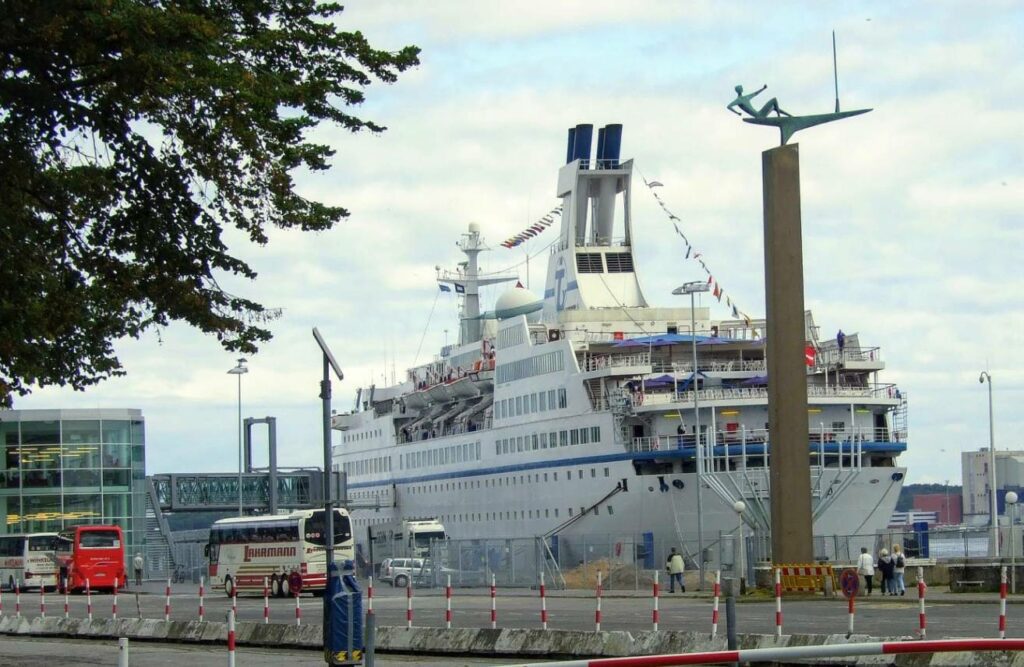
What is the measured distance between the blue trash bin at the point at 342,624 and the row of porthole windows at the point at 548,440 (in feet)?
157

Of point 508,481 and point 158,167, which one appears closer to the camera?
point 158,167

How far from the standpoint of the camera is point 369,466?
95.5 metres

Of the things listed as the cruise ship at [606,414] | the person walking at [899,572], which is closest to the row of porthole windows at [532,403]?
the cruise ship at [606,414]

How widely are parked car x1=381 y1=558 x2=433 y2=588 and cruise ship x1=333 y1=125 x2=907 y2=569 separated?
8.98m

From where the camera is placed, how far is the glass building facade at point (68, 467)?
60906mm

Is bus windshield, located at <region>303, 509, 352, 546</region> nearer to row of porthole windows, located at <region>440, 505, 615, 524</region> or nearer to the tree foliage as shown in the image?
row of porthole windows, located at <region>440, 505, 615, 524</region>

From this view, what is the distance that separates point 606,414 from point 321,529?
1975 cm

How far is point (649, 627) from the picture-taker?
2523 cm

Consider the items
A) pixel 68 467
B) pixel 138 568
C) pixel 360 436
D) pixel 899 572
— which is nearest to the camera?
pixel 899 572

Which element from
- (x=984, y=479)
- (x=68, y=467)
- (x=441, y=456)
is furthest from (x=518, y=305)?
(x=984, y=479)

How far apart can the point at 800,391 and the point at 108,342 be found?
53.9 feet

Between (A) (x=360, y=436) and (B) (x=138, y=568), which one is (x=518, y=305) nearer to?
(A) (x=360, y=436)

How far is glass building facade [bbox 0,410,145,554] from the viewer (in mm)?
60906

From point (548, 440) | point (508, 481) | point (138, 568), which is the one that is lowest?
point (138, 568)
